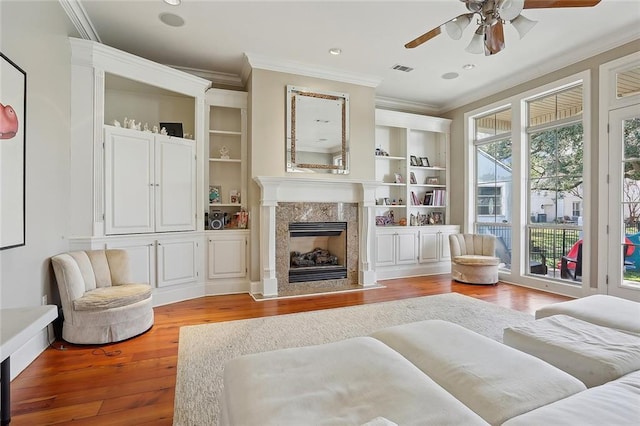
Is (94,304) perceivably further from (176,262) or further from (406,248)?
(406,248)

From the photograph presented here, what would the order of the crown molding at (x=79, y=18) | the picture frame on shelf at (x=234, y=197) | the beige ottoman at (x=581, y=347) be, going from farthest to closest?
the picture frame on shelf at (x=234, y=197), the crown molding at (x=79, y=18), the beige ottoman at (x=581, y=347)

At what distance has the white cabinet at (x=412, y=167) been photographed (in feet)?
19.5

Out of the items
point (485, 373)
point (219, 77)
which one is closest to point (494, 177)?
point (219, 77)

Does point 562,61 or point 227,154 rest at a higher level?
point 562,61

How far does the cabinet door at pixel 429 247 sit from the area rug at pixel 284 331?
155 centimetres

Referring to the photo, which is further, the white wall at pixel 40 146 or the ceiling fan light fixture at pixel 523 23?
the ceiling fan light fixture at pixel 523 23

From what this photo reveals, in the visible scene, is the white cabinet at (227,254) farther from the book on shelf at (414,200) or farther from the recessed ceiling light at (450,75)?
the recessed ceiling light at (450,75)

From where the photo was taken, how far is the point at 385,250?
5.54 m

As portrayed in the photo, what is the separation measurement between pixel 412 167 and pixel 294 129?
8.31 feet

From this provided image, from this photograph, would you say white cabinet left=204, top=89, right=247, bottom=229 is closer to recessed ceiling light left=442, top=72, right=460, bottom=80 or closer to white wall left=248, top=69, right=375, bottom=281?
white wall left=248, top=69, right=375, bottom=281

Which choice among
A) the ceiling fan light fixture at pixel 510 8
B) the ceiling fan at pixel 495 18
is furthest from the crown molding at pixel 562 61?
the ceiling fan light fixture at pixel 510 8

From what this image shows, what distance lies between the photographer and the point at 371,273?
5.00 meters

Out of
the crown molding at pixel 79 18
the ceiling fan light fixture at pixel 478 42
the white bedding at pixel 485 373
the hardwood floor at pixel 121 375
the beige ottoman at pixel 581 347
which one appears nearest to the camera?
the white bedding at pixel 485 373

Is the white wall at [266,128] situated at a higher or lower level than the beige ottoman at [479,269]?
higher
